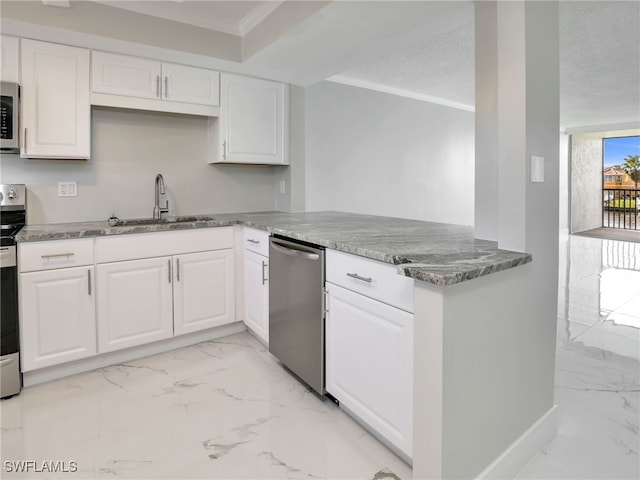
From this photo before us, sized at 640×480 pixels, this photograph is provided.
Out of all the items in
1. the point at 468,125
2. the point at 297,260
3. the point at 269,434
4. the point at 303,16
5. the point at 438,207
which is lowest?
the point at 269,434

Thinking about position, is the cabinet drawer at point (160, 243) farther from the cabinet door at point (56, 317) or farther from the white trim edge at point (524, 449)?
the white trim edge at point (524, 449)

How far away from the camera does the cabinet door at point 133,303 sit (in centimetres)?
244

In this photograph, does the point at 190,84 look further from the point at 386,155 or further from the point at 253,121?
the point at 386,155

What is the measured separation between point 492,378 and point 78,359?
7.57 feet

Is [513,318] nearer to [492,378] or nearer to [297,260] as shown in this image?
[492,378]

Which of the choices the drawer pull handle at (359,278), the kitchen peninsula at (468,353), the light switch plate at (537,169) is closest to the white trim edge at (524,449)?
the kitchen peninsula at (468,353)

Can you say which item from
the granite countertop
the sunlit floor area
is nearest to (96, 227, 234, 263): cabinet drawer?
the granite countertop

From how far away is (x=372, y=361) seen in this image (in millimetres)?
1659

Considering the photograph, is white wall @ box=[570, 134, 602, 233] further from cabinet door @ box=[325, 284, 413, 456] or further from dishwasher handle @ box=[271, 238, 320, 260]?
cabinet door @ box=[325, 284, 413, 456]

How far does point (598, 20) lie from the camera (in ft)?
10.2

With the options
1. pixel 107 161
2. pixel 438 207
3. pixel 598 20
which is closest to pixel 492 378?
pixel 107 161

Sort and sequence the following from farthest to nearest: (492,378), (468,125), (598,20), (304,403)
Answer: (468,125), (598,20), (304,403), (492,378)

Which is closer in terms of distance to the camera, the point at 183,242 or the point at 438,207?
the point at 183,242

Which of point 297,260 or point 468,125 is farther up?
point 468,125
